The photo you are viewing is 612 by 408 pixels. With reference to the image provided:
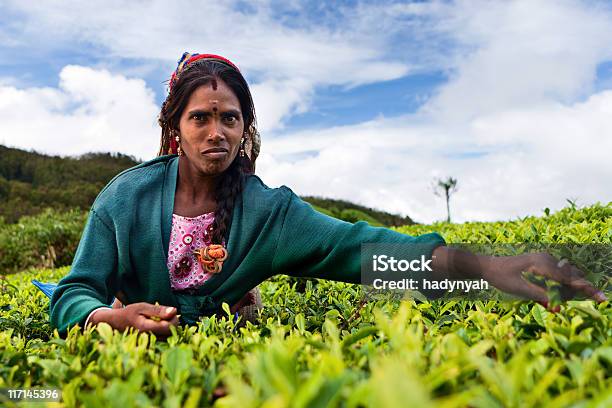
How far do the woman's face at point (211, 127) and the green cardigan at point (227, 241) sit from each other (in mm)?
273

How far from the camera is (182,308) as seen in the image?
2.67m

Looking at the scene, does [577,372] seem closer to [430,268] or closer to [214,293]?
[430,268]

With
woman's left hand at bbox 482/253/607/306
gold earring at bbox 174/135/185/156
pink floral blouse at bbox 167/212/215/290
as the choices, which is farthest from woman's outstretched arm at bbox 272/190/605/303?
gold earring at bbox 174/135/185/156

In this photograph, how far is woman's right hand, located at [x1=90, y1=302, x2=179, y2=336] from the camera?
72.7 inches

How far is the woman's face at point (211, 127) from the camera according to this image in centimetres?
256

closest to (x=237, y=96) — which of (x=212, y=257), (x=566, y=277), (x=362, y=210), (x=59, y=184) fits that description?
(x=212, y=257)

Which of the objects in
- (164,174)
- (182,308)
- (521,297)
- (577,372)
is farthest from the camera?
(164,174)

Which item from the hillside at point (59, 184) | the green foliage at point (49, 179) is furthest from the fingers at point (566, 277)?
the green foliage at point (49, 179)

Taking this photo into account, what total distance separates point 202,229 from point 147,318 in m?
0.91

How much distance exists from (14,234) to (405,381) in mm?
12902

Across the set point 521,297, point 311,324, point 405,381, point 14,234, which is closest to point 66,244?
point 14,234

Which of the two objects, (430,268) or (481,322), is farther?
(430,268)

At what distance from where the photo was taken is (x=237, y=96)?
2.76 metres

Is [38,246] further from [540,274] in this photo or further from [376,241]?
[540,274]
